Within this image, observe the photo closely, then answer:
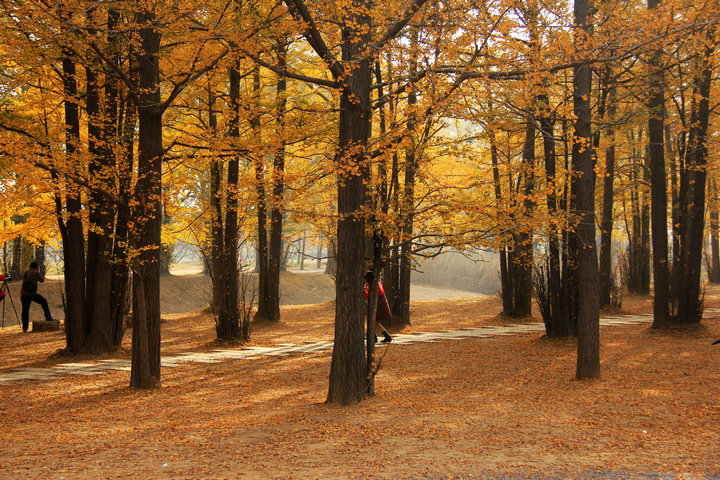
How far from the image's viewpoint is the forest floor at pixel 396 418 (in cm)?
397

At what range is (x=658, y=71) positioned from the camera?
8.09m

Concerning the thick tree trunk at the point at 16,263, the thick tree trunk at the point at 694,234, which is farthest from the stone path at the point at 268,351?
the thick tree trunk at the point at 16,263

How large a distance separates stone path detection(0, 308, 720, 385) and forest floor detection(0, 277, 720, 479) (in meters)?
0.35

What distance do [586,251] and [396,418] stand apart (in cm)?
330

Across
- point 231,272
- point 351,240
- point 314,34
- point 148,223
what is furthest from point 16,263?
point 314,34

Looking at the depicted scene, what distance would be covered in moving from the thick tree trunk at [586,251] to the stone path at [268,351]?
12.2 feet

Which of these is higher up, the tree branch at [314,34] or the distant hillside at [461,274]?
the tree branch at [314,34]

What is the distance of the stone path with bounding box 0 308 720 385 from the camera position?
7.94 meters

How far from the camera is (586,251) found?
22.7 feet

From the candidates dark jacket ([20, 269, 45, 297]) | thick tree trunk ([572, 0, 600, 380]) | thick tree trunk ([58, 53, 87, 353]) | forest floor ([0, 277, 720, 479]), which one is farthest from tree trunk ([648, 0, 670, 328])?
dark jacket ([20, 269, 45, 297])

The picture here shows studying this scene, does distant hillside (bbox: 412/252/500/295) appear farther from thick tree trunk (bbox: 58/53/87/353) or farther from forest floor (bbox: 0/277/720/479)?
thick tree trunk (bbox: 58/53/87/353)

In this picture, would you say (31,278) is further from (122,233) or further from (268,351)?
(268,351)

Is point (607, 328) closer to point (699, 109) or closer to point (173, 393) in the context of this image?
point (699, 109)

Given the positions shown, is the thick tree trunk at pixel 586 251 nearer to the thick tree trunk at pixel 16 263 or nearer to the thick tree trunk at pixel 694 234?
the thick tree trunk at pixel 694 234
